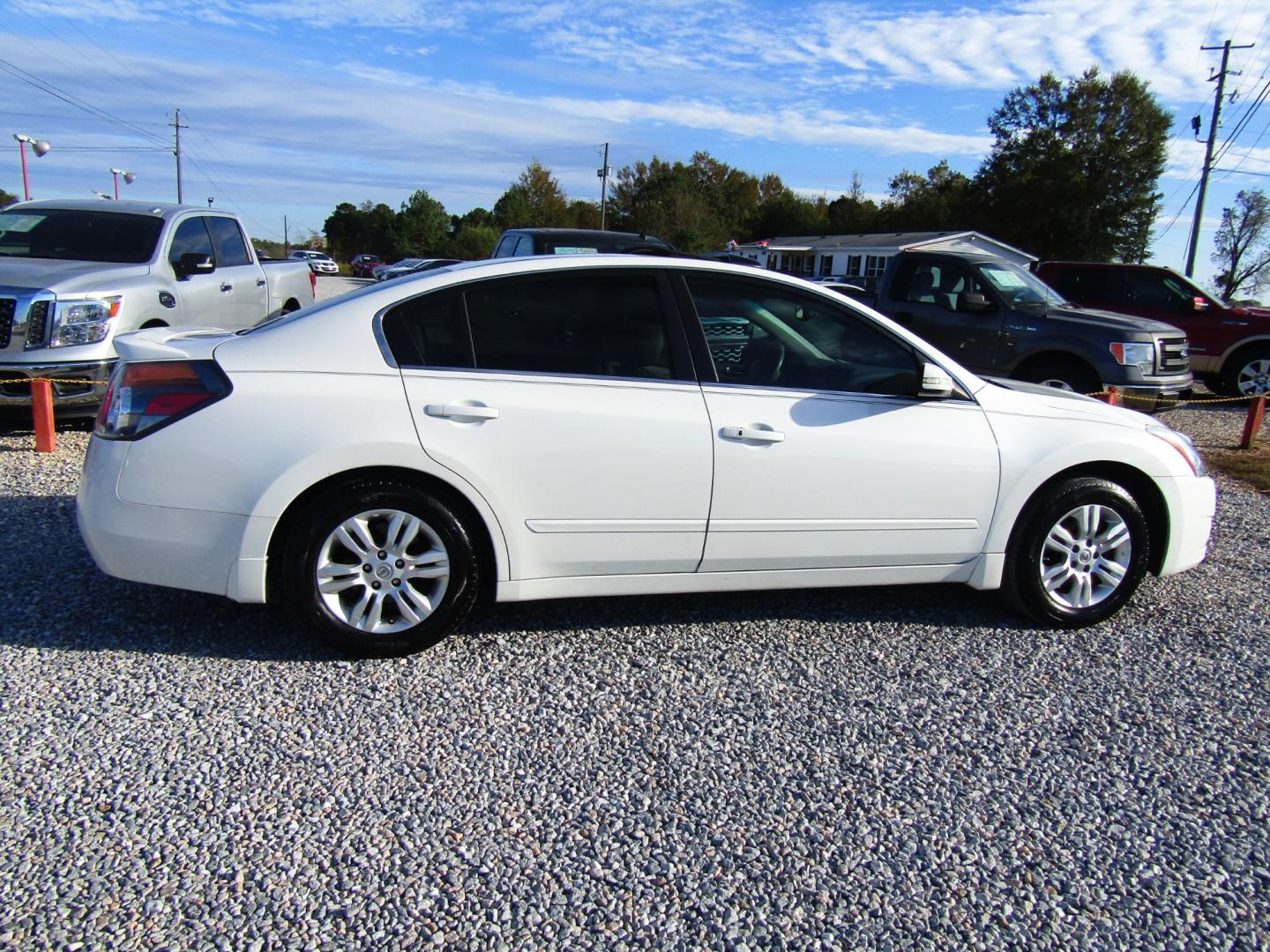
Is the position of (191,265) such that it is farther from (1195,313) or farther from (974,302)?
(1195,313)

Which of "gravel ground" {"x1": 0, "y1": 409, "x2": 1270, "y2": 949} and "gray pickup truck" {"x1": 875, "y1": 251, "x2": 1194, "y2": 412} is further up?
"gray pickup truck" {"x1": 875, "y1": 251, "x2": 1194, "y2": 412}

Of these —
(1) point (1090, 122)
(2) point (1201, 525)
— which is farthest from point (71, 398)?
(1) point (1090, 122)

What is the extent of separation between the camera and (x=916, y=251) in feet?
37.9

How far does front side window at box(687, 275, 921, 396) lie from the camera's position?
13.8ft

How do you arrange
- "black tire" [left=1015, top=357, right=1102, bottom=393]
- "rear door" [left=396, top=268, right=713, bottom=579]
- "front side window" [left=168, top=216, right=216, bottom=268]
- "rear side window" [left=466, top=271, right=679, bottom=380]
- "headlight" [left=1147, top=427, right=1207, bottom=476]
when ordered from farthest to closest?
1. "black tire" [left=1015, top=357, right=1102, bottom=393]
2. "front side window" [left=168, top=216, right=216, bottom=268]
3. "headlight" [left=1147, top=427, right=1207, bottom=476]
4. "rear side window" [left=466, top=271, right=679, bottom=380]
5. "rear door" [left=396, top=268, right=713, bottom=579]

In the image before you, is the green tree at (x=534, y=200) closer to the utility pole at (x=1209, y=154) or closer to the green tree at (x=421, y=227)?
the green tree at (x=421, y=227)

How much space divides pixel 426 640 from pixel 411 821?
1.14 meters

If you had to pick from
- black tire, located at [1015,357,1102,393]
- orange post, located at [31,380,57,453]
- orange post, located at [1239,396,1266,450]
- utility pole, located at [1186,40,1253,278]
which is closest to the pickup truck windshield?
orange post, located at [31,380,57,453]

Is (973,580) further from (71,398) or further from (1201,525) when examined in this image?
(71,398)

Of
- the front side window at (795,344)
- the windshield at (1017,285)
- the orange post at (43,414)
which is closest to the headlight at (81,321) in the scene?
the orange post at (43,414)

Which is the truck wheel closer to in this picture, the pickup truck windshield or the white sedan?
the white sedan

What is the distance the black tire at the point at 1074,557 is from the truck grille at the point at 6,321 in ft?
23.8

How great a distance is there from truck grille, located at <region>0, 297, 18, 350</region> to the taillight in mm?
4657

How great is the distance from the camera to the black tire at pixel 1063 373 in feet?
33.4
